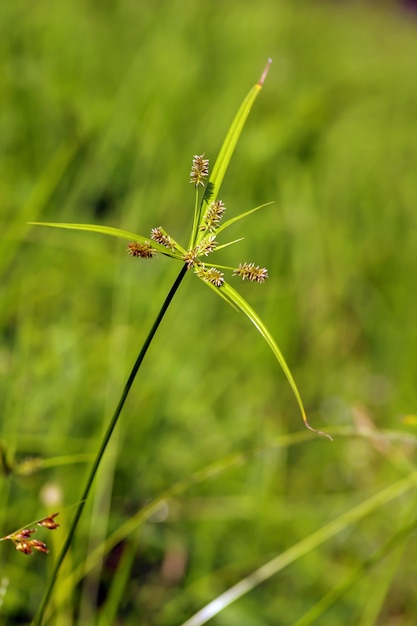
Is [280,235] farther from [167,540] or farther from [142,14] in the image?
[142,14]

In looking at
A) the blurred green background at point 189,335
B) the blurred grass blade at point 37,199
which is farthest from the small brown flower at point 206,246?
the blurred grass blade at point 37,199

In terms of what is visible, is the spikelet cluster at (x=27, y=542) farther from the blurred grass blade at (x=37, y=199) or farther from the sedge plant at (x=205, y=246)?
the blurred grass blade at (x=37, y=199)

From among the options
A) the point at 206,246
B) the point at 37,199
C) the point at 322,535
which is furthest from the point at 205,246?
the point at 37,199

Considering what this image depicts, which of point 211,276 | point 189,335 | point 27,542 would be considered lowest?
point 27,542

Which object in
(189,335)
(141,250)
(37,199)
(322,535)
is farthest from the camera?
(189,335)

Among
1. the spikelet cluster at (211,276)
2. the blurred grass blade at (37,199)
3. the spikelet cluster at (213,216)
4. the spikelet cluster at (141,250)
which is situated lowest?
the spikelet cluster at (211,276)

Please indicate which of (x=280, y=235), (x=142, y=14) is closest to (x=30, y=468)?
(x=280, y=235)

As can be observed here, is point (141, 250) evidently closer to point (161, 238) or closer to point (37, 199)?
point (161, 238)
